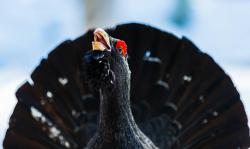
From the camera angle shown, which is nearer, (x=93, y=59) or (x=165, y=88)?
(x=93, y=59)

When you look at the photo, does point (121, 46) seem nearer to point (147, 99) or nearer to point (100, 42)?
point (100, 42)

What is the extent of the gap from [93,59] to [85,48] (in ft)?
4.00

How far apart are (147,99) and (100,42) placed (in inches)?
50.8

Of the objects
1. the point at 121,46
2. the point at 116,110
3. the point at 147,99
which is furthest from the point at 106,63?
the point at 147,99

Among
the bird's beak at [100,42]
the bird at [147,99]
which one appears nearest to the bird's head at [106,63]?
the bird's beak at [100,42]

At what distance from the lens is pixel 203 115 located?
499 cm

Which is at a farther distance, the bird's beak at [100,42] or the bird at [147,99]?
the bird at [147,99]

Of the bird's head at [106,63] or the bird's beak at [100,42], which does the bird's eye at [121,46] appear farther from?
the bird's beak at [100,42]

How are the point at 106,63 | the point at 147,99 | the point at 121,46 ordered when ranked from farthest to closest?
the point at 147,99 → the point at 121,46 → the point at 106,63

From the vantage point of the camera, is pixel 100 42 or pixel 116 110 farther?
pixel 116 110

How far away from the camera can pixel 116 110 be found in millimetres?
4051

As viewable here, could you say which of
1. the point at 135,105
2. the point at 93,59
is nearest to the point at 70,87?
the point at 135,105

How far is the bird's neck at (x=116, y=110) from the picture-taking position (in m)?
4.00

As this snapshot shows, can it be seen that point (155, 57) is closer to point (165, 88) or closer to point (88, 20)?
point (165, 88)
